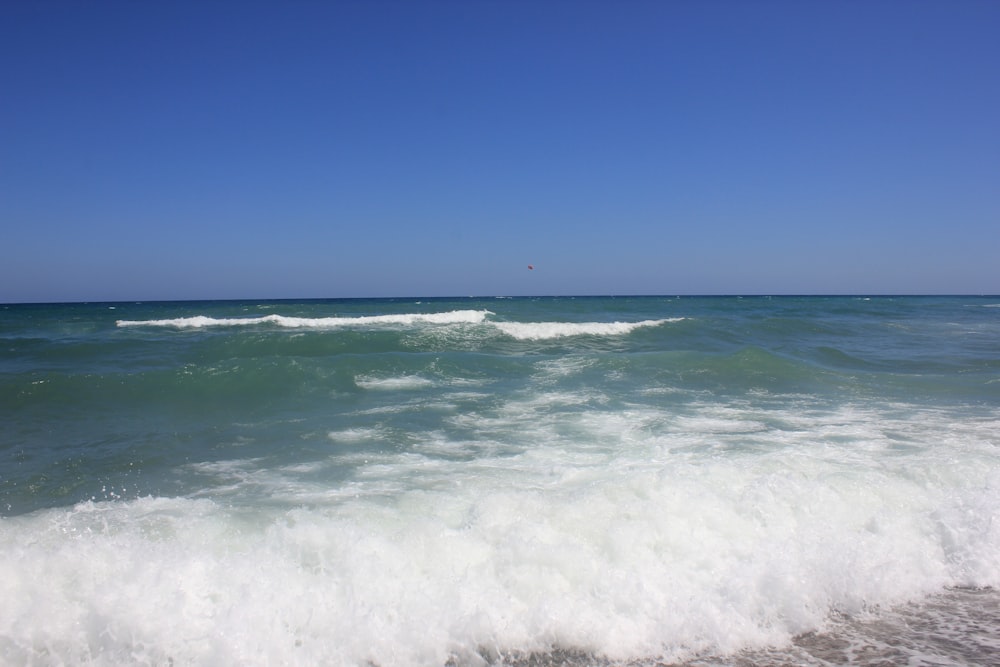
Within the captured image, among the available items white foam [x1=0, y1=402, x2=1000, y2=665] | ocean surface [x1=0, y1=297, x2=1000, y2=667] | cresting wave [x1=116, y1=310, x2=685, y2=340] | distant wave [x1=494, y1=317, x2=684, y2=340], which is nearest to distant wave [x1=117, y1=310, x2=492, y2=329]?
cresting wave [x1=116, y1=310, x2=685, y2=340]

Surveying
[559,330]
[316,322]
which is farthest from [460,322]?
[316,322]

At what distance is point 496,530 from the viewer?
14.5 ft

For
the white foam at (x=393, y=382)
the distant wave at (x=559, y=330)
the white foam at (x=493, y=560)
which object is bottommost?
the white foam at (x=493, y=560)

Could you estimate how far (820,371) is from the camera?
12625 millimetres

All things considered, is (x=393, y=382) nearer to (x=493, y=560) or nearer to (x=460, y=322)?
(x=493, y=560)

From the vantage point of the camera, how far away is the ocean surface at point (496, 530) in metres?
3.48

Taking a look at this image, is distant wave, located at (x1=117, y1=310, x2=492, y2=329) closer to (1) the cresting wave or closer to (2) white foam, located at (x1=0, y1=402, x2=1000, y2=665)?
(1) the cresting wave

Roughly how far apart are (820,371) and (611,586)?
10530 mm

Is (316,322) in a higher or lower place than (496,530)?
higher

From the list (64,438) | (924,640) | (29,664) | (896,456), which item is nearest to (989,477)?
(896,456)

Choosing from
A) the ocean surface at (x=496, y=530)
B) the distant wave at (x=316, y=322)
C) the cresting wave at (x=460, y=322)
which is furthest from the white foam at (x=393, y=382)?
the distant wave at (x=316, y=322)

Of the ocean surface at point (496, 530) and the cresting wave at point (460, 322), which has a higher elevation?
the cresting wave at point (460, 322)

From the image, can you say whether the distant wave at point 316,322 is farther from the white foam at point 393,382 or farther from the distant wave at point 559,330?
the white foam at point 393,382

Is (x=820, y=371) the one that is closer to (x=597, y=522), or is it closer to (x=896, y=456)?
(x=896, y=456)
